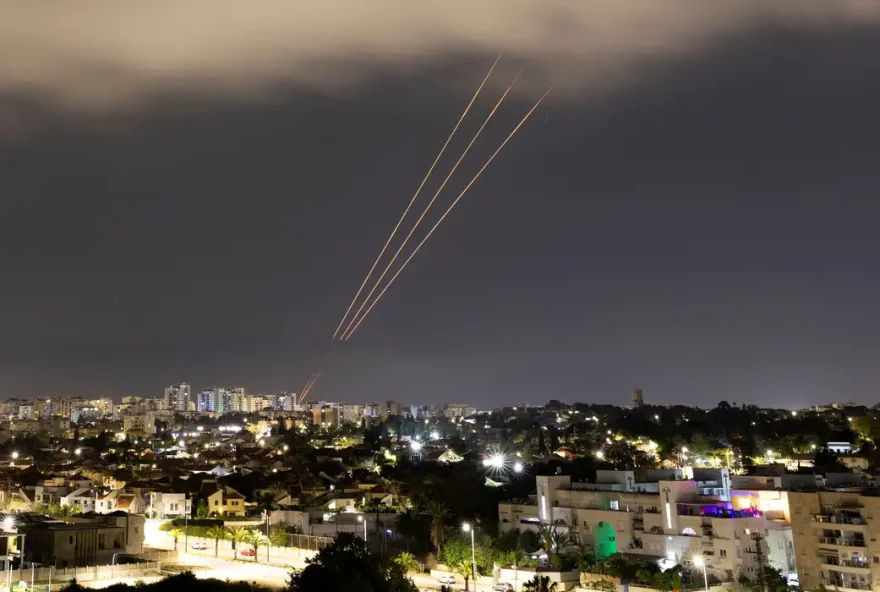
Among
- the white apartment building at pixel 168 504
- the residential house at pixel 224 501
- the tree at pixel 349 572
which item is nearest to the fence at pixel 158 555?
the tree at pixel 349 572

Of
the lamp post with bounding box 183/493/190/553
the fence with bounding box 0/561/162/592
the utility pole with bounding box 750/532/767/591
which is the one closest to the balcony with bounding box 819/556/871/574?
the utility pole with bounding box 750/532/767/591

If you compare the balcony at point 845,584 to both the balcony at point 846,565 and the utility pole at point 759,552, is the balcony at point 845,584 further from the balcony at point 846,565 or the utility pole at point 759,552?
the utility pole at point 759,552

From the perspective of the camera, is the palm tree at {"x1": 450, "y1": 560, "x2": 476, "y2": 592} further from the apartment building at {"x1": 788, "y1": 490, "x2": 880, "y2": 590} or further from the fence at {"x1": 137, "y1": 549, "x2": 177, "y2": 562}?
the apartment building at {"x1": 788, "y1": 490, "x2": 880, "y2": 590}

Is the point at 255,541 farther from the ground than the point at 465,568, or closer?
farther from the ground

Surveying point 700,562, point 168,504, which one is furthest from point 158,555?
point 168,504

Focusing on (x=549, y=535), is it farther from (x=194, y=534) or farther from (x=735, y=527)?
(x=194, y=534)

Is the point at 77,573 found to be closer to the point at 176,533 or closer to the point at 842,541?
the point at 176,533
